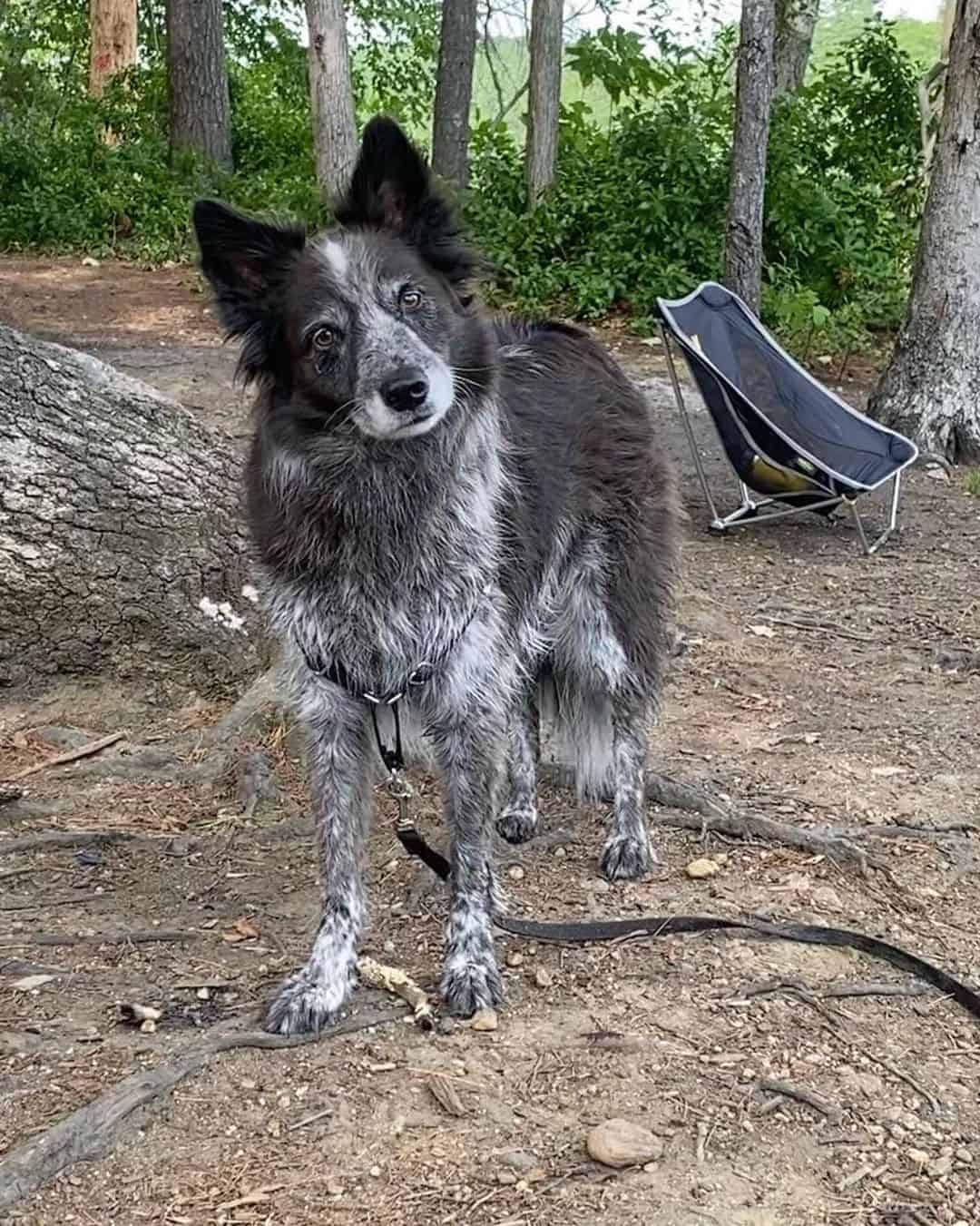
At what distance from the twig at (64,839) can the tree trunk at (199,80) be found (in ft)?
42.1

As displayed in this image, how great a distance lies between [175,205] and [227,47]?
4278mm

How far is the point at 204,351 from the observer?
1055 centimetres

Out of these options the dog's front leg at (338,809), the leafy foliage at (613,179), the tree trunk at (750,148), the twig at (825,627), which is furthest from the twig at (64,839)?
the tree trunk at (750,148)

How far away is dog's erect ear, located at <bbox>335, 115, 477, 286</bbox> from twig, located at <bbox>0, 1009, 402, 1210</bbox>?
192cm

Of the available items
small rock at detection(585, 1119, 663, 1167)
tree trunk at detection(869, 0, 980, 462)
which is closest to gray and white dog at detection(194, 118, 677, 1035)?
small rock at detection(585, 1119, 663, 1167)

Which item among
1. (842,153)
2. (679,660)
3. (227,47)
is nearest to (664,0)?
(842,153)

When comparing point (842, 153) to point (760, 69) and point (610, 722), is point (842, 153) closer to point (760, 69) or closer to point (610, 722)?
point (760, 69)

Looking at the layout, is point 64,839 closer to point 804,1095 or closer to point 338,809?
point 338,809

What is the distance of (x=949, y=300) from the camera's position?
847cm

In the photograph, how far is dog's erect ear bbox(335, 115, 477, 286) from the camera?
3307 millimetres

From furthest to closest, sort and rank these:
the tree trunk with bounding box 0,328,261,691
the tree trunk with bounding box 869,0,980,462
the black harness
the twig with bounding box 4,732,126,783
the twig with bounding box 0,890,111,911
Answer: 1. the tree trunk with bounding box 869,0,980,462
2. the tree trunk with bounding box 0,328,261,691
3. the twig with bounding box 4,732,126,783
4. the twig with bounding box 0,890,111,911
5. the black harness

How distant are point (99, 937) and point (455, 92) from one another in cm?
1212

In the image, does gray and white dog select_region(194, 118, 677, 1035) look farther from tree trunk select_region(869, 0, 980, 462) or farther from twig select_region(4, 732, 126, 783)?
tree trunk select_region(869, 0, 980, 462)

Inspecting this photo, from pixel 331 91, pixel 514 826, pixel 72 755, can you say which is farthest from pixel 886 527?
pixel 331 91
